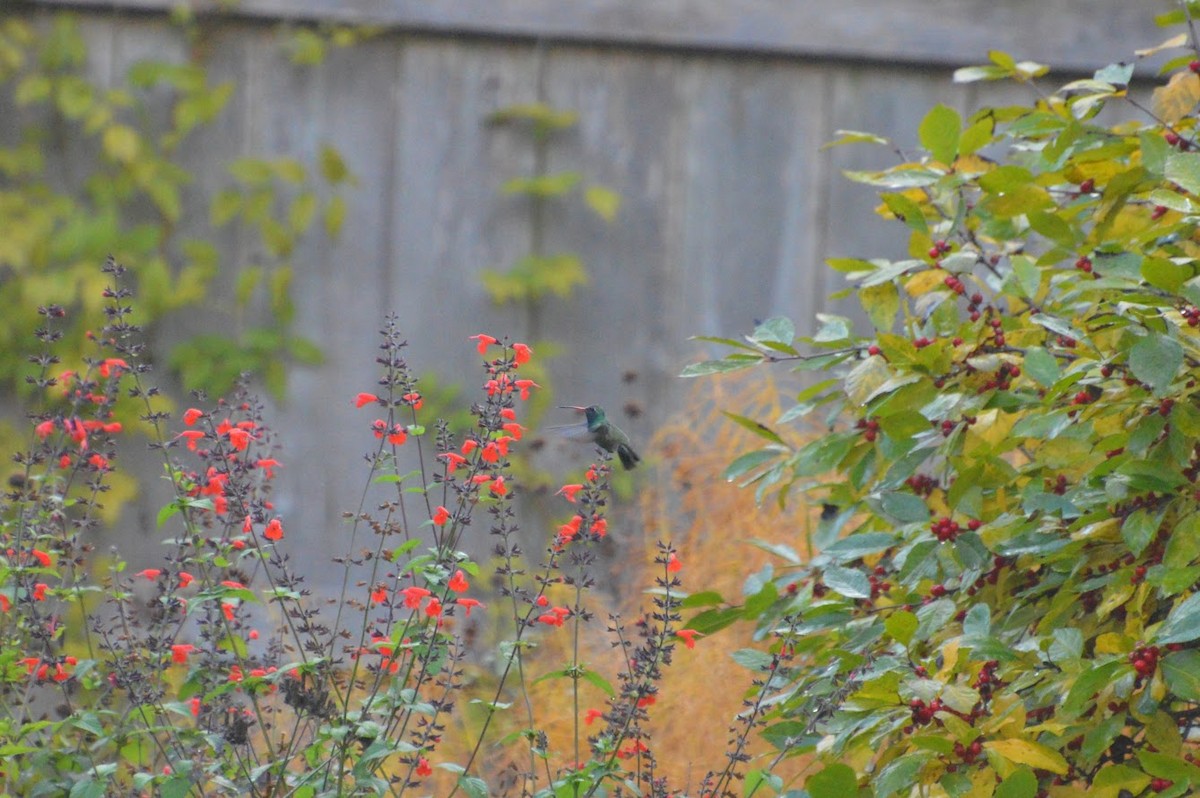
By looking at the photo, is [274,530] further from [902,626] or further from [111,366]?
[902,626]

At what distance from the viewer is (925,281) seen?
6.46ft

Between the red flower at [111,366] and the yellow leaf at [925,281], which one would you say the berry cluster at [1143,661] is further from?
the red flower at [111,366]

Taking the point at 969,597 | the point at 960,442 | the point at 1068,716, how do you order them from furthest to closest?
the point at 969,597 < the point at 960,442 < the point at 1068,716

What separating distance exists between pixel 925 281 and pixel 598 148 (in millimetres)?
1692

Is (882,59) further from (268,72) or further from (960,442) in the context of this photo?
(960,442)

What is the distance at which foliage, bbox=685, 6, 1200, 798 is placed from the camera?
4.63 feet

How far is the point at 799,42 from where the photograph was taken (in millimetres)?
3484

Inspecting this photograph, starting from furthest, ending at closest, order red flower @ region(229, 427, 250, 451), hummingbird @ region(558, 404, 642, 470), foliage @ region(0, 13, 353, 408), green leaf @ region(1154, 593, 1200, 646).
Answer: foliage @ region(0, 13, 353, 408) → hummingbird @ region(558, 404, 642, 470) → red flower @ region(229, 427, 250, 451) → green leaf @ region(1154, 593, 1200, 646)

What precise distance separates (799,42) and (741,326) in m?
0.70

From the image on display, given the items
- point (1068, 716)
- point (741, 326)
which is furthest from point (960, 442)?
point (741, 326)

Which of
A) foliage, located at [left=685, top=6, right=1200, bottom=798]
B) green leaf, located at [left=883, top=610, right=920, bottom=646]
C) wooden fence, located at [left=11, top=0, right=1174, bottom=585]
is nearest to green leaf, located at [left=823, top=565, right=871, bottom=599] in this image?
foliage, located at [left=685, top=6, right=1200, bottom=798]

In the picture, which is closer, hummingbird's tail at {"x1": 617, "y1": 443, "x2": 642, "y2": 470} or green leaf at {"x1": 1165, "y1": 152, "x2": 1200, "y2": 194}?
green leaf at {"x1": 1165, "y1": 152, "x2": 1200, "y2": 194}

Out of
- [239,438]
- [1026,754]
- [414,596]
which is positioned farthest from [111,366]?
[1026,754]

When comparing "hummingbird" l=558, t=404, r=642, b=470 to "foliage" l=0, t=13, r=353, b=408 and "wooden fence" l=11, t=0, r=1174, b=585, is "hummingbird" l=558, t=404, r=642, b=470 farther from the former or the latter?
"foliage" l=0, t=13, r=353, b=408
